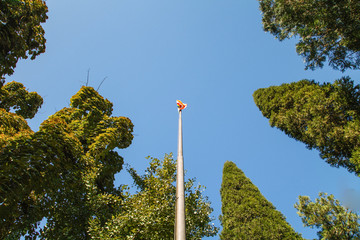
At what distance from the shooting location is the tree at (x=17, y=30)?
6236mm

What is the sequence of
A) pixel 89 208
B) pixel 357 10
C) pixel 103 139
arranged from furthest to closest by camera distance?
pixel 103 139, pixel 89 208, pixel 357 10

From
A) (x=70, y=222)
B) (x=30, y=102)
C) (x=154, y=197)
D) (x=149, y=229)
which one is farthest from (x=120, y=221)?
(x=30, y=102)

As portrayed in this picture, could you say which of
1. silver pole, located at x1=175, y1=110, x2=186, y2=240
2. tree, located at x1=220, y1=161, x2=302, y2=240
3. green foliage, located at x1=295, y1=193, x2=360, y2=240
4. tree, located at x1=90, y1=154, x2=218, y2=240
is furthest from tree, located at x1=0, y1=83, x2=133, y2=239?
green foliage, located at x1=295, y1=193, x2=360, y2=240

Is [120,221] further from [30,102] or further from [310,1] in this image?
[310,1]

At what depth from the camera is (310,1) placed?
9.52 m

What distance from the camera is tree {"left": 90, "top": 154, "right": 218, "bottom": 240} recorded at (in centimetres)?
782

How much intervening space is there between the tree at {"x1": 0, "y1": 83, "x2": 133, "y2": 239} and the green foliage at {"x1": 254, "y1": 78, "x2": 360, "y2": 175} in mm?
9753

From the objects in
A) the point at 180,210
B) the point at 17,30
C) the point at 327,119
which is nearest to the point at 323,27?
the point at 327,119

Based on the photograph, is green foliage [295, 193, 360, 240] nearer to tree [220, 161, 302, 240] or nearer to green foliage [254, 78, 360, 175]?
tree [220, 161, 302, 240]

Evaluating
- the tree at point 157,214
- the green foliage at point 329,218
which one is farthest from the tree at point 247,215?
the tree at point 157,214

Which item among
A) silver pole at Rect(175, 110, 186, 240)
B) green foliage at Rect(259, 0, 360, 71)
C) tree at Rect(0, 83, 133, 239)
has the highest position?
green foliage at Rect(259, 0, 360, 71)

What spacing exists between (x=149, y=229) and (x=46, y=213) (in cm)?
430

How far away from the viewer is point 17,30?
6.92m

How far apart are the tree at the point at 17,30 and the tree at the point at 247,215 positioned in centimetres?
1639
